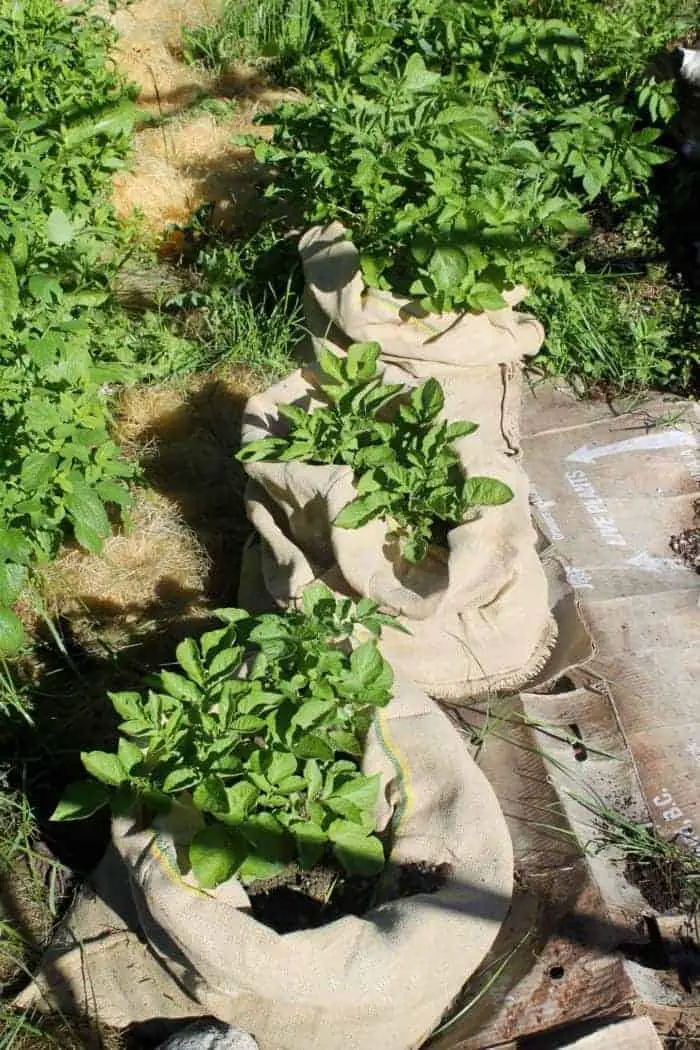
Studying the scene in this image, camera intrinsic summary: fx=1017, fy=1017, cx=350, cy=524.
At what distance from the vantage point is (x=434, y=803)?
230 centimetres

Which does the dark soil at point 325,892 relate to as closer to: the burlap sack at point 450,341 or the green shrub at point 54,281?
the green shrub at point 54,281

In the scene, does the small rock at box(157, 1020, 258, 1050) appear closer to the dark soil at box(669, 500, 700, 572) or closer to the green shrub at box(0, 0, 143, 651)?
the green shrub at box(0, 0, 143, 651)

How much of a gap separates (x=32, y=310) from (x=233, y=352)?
3.55ft

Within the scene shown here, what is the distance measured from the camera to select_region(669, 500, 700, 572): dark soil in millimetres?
3453

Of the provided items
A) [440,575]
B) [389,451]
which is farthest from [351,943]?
[389,451]

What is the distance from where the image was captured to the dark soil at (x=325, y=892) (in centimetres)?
223

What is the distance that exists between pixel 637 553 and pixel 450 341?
0.97 metres

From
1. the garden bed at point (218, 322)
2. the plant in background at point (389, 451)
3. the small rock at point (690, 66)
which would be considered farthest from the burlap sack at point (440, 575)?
the small rock at point (690, 66)

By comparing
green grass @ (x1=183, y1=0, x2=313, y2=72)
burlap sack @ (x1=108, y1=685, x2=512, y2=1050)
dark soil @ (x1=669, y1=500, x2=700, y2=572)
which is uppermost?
green grass @ (x1=183, y1=0, x2=313, y2=72)

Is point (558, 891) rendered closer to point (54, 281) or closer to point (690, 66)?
point (54, 281)

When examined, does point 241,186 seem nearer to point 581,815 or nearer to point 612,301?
point 612,301

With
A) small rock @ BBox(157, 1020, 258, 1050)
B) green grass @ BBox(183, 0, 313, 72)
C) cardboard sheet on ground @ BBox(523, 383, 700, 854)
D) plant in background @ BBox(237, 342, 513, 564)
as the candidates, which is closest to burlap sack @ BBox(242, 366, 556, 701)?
plant in background @ BBox(237, 342, 513, 564)

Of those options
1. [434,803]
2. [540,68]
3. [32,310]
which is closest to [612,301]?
[540,68]

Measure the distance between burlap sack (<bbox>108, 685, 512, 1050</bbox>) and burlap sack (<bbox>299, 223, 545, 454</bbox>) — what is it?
136 centimetres
